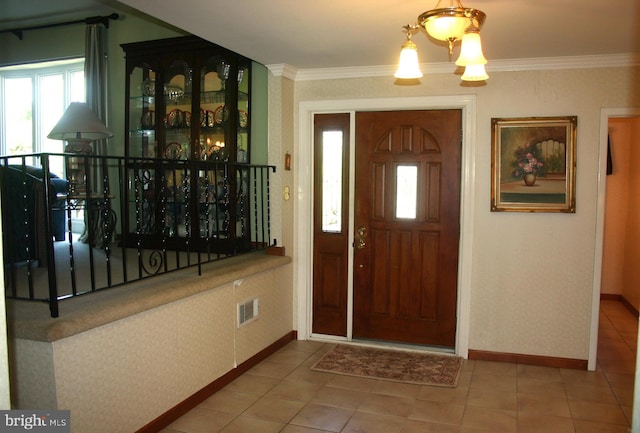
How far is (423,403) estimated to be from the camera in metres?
3.40

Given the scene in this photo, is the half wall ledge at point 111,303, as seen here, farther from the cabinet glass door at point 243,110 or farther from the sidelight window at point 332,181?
the cabinet glass door at point 243,110

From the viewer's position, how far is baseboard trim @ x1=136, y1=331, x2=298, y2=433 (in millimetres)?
2977

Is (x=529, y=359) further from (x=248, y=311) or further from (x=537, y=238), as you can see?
(x=248, y=311)

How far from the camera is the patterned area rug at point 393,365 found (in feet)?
12.5

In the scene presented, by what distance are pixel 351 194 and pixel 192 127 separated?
1553 millimetres

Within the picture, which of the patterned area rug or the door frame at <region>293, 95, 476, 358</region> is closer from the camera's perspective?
the patterned area rug

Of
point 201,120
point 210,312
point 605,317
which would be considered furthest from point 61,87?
point 605,317

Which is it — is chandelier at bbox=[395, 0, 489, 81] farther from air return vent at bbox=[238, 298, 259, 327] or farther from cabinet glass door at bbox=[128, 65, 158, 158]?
cabinet glass door at bbox=[128, 65, 158, 158]

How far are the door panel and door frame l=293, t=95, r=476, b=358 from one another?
5 cm

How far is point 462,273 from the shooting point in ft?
13.8

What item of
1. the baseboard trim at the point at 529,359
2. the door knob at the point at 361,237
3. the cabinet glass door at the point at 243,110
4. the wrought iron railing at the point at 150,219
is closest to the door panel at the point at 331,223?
the door knob at the point at 361,237

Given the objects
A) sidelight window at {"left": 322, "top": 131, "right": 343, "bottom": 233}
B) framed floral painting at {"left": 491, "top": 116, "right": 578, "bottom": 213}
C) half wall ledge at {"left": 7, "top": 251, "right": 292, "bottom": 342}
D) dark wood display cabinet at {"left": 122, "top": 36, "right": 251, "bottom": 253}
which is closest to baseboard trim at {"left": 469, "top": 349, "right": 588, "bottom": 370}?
framed floral painting at {"left": 491, "top": 116, "right": 578, "bottom": 213}

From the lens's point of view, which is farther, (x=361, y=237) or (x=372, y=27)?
(x=361, y=237)

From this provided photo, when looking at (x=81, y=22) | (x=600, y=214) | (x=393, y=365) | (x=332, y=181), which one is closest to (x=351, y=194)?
(x=332, y=181)
